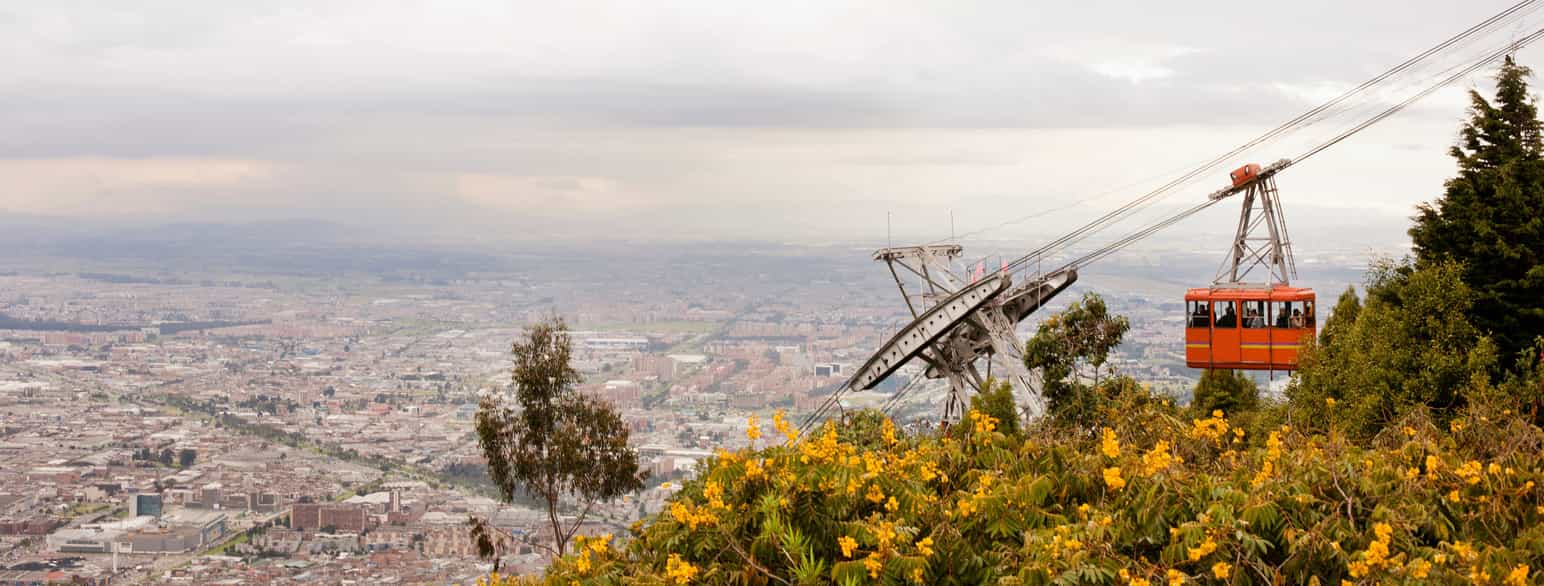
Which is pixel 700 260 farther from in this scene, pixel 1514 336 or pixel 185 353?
pixel 1514 336

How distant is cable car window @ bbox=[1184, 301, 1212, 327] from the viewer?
17266mm

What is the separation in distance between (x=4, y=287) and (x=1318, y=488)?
96.3 m

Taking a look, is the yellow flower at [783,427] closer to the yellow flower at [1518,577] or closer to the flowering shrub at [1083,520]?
the flowering shrub at [1083,520]

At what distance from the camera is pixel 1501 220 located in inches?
535

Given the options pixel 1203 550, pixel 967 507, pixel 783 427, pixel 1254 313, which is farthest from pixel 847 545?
pixel 1254 313

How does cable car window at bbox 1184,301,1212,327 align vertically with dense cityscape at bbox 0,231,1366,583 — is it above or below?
above

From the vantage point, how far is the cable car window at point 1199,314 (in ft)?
56.6

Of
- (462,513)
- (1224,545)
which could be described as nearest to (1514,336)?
(1224,545)

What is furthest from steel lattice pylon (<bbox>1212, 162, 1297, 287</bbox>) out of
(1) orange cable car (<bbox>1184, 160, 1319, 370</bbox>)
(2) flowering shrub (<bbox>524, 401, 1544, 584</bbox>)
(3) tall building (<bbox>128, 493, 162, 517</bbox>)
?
(3) tall building (<bbox>128, 493, 162, 517</bbox>)

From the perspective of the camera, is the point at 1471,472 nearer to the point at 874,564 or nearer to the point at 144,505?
the point at 874,564

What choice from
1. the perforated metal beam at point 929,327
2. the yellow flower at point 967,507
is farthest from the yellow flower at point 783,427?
the perforated metal beam at point 929,327

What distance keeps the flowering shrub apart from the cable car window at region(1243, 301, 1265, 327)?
997 centimetres

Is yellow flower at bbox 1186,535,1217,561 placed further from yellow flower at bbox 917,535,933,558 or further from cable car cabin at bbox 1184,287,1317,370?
cable car cabin at bbox 1184,287,1317,370

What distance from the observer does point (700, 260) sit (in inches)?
3851
